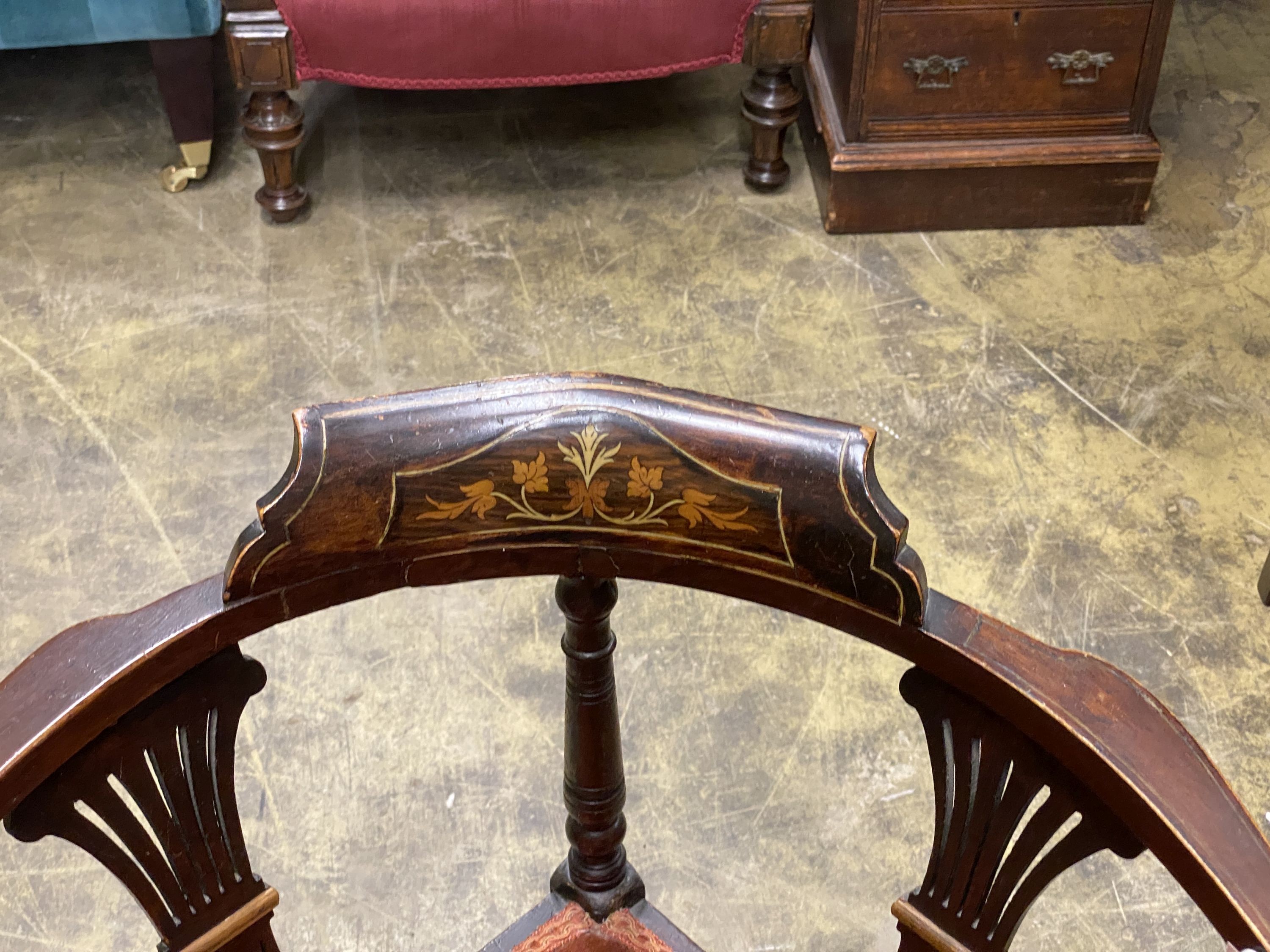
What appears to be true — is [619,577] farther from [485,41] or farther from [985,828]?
[485,41]

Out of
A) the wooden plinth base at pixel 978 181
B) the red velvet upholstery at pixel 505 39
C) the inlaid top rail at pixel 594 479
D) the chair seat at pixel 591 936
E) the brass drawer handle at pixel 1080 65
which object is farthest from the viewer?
the wooden plinth base at pixel 978 181

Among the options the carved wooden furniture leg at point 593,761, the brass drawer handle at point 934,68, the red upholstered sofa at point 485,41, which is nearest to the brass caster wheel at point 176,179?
the red upholstered sofa at point 485,41

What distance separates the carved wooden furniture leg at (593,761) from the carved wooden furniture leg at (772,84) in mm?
1604

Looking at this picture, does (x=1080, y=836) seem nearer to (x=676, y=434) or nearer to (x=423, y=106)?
(x=676, y=434)

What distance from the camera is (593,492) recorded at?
26.4 inches

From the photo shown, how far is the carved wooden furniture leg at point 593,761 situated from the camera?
0.83 meters

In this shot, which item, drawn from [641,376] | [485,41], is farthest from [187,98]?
[641,376]

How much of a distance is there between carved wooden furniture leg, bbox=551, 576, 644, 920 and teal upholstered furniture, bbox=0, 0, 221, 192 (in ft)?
5.80

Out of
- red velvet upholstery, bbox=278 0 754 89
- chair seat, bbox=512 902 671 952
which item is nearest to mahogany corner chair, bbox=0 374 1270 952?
chair seat, bbox=512 902 671 952

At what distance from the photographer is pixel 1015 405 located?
2127mm

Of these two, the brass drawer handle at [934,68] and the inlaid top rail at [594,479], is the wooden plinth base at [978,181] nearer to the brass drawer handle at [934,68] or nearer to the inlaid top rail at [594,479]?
the brass drawer handle at [934,68]

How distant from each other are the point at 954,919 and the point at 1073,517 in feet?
3.97

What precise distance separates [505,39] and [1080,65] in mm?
966

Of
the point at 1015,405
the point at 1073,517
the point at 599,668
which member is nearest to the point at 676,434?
the point at 599,668
